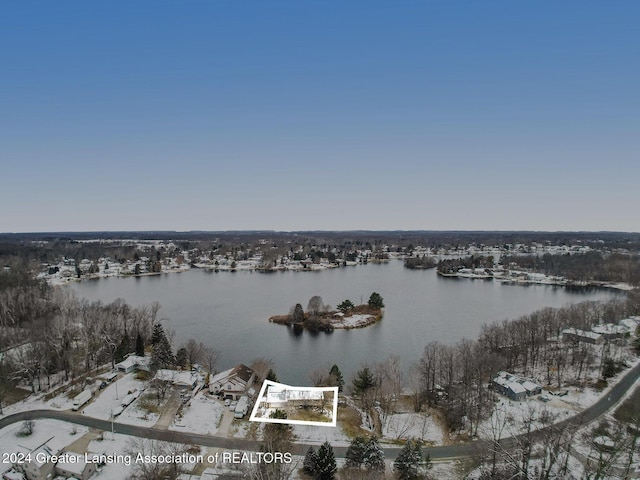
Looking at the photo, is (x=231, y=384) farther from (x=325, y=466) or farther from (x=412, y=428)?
(x=412, y=428)

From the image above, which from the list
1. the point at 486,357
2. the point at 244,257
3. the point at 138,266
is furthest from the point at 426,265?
the point at 486,357

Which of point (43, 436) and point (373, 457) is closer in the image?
point (373, 457)

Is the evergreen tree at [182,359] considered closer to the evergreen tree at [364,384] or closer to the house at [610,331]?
the evergreen tree at [364,384]

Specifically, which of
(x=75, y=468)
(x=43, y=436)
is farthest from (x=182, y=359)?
(x=75, y=468)

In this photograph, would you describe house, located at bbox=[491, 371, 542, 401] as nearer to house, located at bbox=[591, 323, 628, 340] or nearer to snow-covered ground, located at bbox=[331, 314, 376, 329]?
house, located at bbox=[591, 323, 628, 340]

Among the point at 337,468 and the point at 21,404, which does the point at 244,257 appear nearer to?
the point at 21,404

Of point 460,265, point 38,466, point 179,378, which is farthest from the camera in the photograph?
point 460,265
